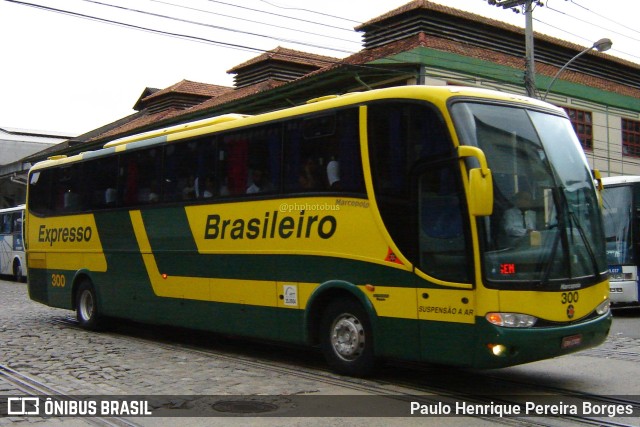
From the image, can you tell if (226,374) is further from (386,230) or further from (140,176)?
(140,176)

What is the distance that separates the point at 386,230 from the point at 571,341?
2298mm

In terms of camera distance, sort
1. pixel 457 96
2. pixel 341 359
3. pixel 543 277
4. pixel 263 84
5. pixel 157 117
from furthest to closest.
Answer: pixel 157 117, pixel 263 84, pixel 341 359, pixel 457 96, pixel 543 277

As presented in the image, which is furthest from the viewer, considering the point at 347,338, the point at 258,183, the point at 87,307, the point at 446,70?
the point at 446,70

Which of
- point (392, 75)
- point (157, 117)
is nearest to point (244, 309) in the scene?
point (392, 75)

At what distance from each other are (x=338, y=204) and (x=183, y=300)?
156 inches

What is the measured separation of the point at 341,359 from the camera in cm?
941

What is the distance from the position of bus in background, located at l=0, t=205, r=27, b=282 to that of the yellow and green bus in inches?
862

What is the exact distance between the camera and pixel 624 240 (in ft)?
57.8

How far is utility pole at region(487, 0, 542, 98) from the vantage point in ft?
70.0

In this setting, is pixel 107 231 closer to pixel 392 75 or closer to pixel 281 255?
pixel 281 255

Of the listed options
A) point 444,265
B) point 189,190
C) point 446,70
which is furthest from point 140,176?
point 446,70

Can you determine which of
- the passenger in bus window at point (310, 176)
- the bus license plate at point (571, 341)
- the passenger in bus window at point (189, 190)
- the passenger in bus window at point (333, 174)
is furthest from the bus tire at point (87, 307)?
the bus license plate at point (571, 341)

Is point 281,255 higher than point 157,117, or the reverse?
point 157,117

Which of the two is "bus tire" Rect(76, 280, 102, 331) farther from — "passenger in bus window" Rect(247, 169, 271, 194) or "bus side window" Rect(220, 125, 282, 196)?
"passenger in bus window" Rect(247, 169, 271, 194)
